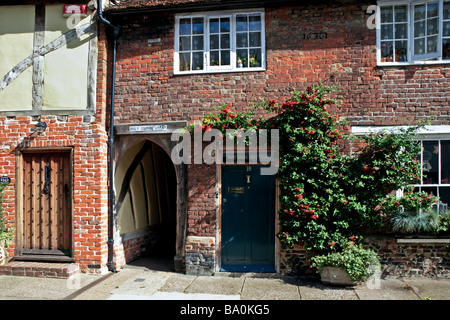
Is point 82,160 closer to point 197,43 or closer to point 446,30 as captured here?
point 197,43

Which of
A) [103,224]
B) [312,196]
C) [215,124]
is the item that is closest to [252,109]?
[215,124]

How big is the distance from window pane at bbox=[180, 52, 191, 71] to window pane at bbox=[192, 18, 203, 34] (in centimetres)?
50

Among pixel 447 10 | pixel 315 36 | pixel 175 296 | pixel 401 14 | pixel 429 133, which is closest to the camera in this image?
pixel 175 296

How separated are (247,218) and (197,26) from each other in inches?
166

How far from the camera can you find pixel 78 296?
18.9ft

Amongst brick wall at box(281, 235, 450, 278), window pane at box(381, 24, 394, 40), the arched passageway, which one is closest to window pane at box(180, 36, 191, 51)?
the arched passageway

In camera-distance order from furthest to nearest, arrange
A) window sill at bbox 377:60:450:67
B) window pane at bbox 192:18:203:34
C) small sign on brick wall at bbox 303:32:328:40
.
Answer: window pane at bbox 192:18:203:34
small sign on brick wall at bbox 303:32:328:40
window sill at bbox 377:60:450:67

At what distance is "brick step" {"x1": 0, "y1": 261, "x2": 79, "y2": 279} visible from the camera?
6.77m

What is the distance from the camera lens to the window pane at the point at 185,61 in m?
7.34

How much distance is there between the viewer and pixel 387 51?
22.5 feet

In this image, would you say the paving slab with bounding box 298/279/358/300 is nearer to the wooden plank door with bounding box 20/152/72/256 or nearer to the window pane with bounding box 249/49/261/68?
the window pane with bounding box 249/49/261/68

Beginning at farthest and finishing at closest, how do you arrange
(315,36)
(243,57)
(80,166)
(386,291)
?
(243,57)
(80,166)
(315,36)
(386,291)

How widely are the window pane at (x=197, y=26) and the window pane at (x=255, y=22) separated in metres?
1.04

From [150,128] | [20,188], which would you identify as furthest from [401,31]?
[20,188]
